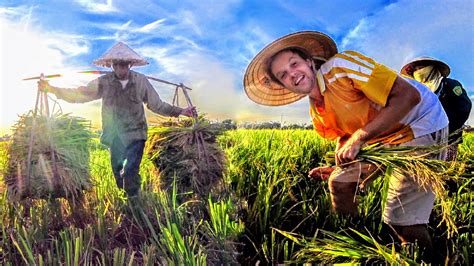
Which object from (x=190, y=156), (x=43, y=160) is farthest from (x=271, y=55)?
(x=43, y=160)

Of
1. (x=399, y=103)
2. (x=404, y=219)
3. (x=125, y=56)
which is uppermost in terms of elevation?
A: (x=125, y=56)

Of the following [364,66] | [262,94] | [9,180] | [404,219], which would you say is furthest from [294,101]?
[9,180]

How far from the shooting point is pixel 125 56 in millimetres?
3367

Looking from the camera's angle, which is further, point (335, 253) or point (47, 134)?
point (47, 134)

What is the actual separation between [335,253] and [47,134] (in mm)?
1758

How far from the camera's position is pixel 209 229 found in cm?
227

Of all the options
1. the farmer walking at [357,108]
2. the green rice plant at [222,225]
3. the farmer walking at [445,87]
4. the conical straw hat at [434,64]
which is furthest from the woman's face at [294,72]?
the conical straw hat at [434,64]

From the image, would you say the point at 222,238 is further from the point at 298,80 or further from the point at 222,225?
the point at 298,80

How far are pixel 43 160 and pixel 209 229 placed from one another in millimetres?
1084

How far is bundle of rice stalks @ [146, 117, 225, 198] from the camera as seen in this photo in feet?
Answer: 10.1

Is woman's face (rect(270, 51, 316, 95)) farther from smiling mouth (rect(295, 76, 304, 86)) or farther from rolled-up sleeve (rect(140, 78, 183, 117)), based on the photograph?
rolled-up sleeve (rect(140, 78, 183, 117))

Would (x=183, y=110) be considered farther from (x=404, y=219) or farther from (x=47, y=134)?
(x=404, y=219)

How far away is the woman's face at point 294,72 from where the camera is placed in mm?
2258

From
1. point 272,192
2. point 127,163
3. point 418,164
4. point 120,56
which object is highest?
point 120,56
